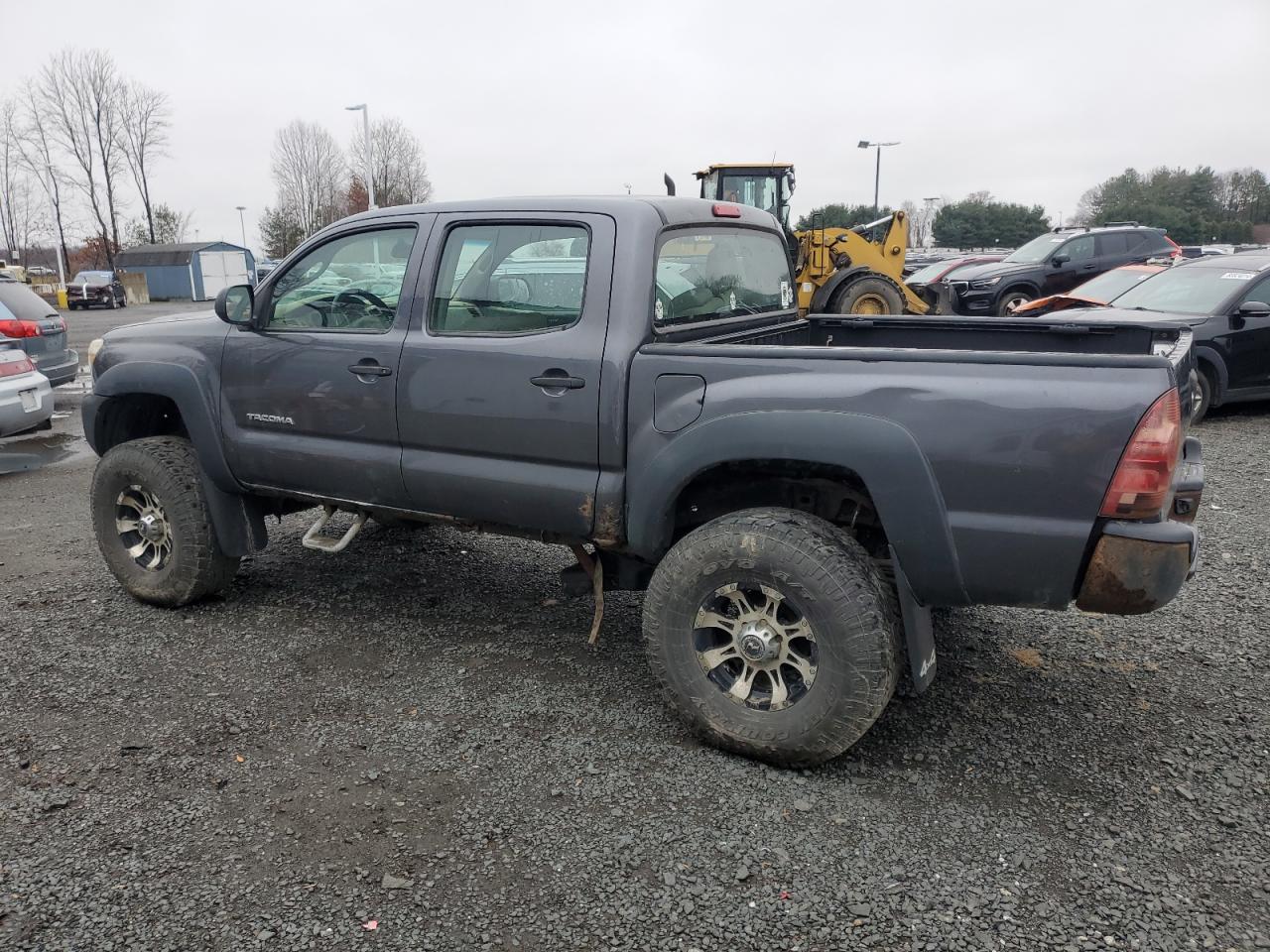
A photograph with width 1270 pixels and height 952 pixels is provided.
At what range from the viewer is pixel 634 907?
2588mm

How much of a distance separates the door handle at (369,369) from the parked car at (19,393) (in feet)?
18.5

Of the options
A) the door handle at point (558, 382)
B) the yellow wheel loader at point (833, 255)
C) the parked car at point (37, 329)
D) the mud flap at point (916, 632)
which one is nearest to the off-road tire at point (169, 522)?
the door handle at point (558, 382)

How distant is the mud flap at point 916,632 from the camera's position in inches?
119

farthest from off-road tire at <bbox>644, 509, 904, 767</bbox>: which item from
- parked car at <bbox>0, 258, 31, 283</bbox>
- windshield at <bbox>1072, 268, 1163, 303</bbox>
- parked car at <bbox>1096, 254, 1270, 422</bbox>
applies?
parked car at <bbox>0, 258, 31, 283</bbox>

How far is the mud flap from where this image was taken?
9.96 feet

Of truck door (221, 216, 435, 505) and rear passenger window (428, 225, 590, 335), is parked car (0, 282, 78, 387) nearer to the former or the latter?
truck door (221, 216, 435, 505)

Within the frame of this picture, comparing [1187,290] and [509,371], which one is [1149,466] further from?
[1187,290]

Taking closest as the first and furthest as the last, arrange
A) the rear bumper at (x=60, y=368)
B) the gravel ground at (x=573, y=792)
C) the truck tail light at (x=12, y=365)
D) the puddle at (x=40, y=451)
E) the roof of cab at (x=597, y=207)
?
the gravel ground at (x=573, y=792) → the roof of cab at (x=597, y=207) → the truck tail light at (x=12, y=365) → the puddle at (x=40, y=451) → the rear bumper at (x=60, y=368)

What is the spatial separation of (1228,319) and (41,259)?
281 ft

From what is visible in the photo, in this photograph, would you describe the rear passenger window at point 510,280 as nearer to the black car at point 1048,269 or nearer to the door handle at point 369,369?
the door handle at point 369,369

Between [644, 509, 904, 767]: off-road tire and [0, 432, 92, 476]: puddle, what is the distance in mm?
7399

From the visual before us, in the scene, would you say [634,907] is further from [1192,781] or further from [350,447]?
[350,447]

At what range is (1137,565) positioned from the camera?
2.70 m

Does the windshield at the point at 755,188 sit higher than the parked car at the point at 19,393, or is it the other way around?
the windshield at the point at 755,188
